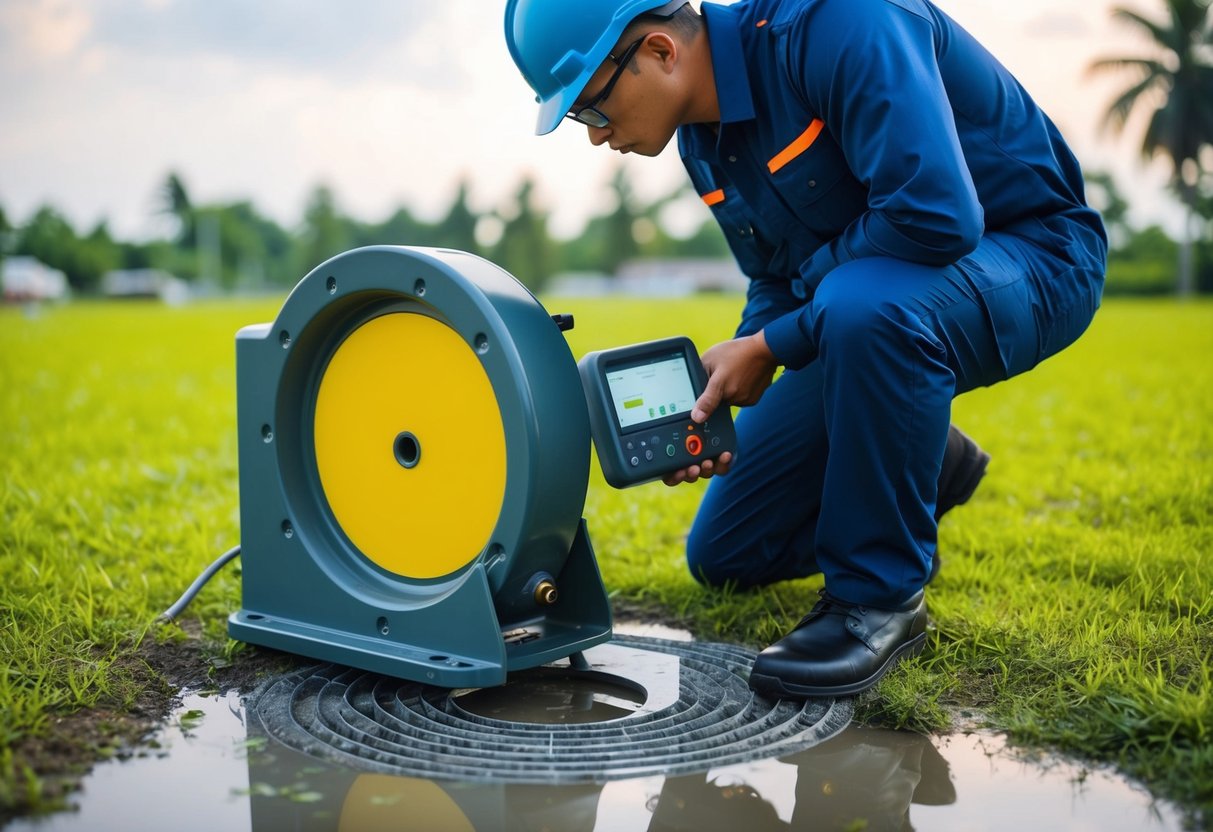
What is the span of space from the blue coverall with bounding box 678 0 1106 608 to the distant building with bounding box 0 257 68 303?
3625 centimetres

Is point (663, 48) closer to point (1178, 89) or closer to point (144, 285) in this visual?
point (1178, 89)

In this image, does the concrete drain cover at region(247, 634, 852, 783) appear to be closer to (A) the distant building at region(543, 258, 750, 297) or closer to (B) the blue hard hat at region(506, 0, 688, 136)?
(B) the blue hard hat at region(506, 0, 688, 136)

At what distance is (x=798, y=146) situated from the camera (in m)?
2.41

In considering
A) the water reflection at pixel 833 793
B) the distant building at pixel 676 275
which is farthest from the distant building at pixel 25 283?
the water reflection at pixel 833 793

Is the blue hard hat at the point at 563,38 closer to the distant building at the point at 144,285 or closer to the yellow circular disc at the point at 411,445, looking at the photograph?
the yellow circular disc at the point at 411,445

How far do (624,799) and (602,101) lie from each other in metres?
1.39

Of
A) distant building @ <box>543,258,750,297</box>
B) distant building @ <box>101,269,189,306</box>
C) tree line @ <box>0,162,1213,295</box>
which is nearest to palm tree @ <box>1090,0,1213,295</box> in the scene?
tree line @ <box>0,162,1213,295</box>

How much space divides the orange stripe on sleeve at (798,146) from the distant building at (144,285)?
4342 centimetres

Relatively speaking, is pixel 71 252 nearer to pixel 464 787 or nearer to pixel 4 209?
pixel 4 209

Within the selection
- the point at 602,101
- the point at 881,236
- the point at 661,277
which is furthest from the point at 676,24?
the point at 661,277

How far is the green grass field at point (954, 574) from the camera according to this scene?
6.73 feet

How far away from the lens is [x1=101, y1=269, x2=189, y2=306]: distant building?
48.5m

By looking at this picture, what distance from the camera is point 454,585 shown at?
7.32 ft

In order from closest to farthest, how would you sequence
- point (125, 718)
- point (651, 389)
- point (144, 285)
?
1. point (125, 718)
2. point (651, 389)
3. point (144, 285)
